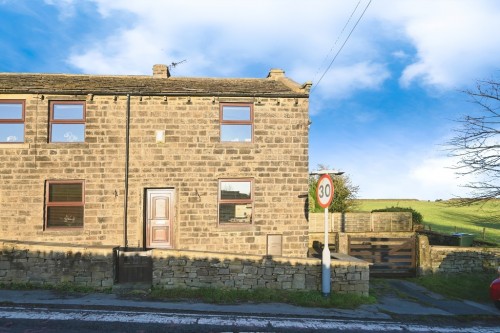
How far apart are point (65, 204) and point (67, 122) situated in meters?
2.88

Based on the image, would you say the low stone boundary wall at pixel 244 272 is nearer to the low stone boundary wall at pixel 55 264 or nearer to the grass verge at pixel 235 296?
the grass verge at pixel 235 296

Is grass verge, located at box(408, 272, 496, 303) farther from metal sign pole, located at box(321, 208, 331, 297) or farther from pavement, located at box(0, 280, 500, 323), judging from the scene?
metal sign pole, located at box(321, 208, 331, 297)

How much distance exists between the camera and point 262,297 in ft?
28.0

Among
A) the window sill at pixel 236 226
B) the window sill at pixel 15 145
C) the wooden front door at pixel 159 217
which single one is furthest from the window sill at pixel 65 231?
the window sill at pixel 236 226

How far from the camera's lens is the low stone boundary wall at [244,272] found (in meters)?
8.88

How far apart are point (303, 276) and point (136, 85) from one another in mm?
9033

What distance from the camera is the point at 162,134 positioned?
11961mm

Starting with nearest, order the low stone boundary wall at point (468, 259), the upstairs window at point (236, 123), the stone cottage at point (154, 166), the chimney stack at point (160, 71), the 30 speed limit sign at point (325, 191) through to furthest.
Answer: the 30 speed limit sign at point (325, 191), the stone cottage at point (154, 166), the upstairs window at point (236, 123), the low stone boundary wall at point (468, 259), the chimney stack at point (160, 71)

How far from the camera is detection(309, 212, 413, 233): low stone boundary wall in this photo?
1945 centimetres

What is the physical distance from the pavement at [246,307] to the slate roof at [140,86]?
6.73m

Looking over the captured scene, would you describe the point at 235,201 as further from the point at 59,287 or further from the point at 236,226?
the point at 59,287

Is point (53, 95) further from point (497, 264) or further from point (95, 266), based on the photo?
point (497, 264)

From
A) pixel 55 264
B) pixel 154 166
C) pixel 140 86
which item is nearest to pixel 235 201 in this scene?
pixel 154 166

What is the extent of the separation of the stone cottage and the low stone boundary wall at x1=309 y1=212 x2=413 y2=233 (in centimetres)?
808
